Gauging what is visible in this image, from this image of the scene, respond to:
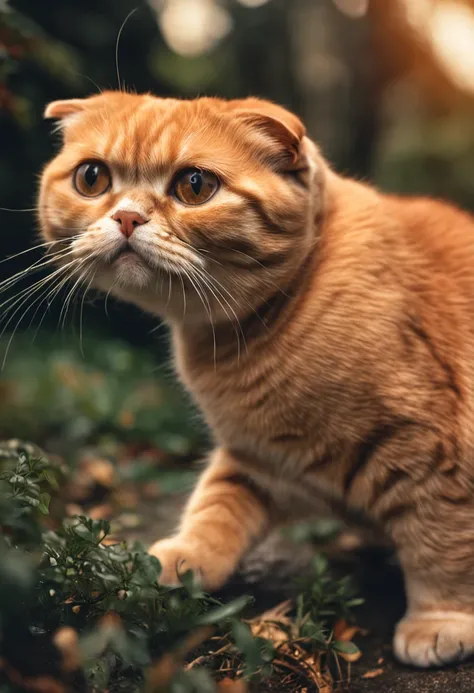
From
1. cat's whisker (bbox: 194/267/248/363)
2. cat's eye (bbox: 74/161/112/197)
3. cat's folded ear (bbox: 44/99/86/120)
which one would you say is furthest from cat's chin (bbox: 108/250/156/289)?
cat's folded ear (bbox: 44/99/86/120)

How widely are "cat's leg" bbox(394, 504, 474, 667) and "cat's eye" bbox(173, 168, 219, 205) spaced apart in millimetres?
968

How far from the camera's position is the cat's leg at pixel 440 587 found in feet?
6.11

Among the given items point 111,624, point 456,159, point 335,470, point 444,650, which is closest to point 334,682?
point 444,650

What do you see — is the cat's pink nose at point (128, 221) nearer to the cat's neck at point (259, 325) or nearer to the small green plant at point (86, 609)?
the cat's neck at point (259, 325)

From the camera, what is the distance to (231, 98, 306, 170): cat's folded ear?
1.82m

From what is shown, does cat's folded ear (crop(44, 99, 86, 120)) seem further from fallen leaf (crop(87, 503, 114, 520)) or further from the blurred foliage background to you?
fallen leaf (crop(87, 503, 114, 520))

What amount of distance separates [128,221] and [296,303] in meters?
0.52

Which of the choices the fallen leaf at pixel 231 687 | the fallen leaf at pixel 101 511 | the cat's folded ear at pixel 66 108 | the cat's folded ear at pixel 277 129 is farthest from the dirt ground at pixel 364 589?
the cat's folded ear at pixel 66 108

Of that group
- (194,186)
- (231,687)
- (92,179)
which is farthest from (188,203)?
(231,687)

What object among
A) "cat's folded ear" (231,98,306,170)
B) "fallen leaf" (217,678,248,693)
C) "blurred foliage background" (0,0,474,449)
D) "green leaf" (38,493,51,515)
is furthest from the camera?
"blurred foliage background" (0,0,474,449)

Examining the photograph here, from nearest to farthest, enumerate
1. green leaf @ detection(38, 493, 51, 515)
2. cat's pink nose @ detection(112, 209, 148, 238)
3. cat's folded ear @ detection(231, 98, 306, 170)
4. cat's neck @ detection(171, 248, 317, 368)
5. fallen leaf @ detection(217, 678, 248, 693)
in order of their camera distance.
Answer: fallen leaf @ detection(217, 678, 248, 693), green leaf @ detection(38, 493, 51, 515), cat's pink nose @ detection(112, 209, 148, 238), cat's folded ear @ detection(231, 98, 306, 170), cat's neck @ detection(171, 248, 317, 368)

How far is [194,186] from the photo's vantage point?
1.81 metres

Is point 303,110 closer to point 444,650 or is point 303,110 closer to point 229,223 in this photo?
point 229,223

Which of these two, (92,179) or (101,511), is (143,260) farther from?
(101,511)
